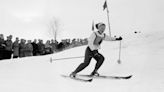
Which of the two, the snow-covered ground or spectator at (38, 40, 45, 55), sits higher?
spectator at (38, 40, 45, 55)

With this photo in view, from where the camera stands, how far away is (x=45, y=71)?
13.6 m

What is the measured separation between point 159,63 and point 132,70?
134 cm

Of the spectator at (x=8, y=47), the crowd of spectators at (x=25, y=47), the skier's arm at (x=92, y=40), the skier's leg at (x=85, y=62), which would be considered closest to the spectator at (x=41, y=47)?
the crowd of spectators at (x=25, y=47)

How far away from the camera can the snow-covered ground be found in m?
9.72

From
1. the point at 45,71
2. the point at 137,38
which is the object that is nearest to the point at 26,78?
the point at 45,71

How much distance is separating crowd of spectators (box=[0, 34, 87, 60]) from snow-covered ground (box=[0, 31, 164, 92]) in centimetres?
65

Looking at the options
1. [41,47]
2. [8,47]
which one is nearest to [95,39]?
[8,47]

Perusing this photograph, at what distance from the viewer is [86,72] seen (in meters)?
13.6

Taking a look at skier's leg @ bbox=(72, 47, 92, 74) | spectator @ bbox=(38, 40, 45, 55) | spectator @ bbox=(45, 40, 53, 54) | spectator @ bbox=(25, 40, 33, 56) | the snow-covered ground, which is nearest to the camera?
the snow-covered ground

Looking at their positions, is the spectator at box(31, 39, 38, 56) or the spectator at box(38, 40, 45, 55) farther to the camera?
the spectator at box(38, 40, 45, 55)

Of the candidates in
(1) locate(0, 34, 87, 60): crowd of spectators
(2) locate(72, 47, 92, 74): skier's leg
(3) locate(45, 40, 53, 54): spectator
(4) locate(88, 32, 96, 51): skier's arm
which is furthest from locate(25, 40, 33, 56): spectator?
(4) locate(88, 32, 96, 51): skier's arm

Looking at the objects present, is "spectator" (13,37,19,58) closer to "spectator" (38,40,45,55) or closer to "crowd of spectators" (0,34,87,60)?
"crowd of spectators" (0,34,87,60)

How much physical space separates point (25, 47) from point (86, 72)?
5.71 meters

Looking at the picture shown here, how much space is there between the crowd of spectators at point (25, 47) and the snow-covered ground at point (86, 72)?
650 millimetres
